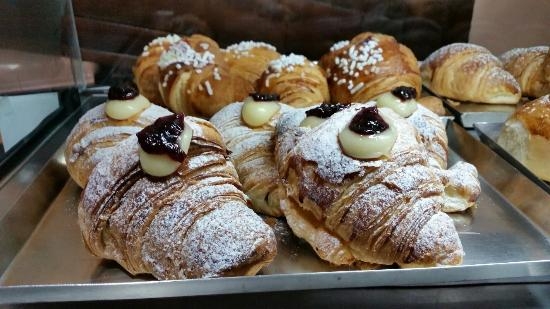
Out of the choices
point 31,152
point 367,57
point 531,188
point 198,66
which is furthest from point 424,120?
point 31,152

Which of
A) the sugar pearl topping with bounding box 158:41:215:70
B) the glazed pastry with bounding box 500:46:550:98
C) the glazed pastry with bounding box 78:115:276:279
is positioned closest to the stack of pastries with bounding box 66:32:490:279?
the glazed pastry with bounding box 78:115:276:279

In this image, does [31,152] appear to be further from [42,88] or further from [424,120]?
[424,120]

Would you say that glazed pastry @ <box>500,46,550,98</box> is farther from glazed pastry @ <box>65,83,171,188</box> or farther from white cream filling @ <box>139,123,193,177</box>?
white cream filling @ <box>139,123,193,177</box>

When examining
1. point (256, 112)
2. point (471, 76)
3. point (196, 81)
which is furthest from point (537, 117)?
point (196, 81)

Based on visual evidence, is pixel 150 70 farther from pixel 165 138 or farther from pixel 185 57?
pixel 165 138

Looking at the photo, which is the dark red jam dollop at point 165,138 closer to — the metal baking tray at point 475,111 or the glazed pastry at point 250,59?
the glazed pastry at point 250,59

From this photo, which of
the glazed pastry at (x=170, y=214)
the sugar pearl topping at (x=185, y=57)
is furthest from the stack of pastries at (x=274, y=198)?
the sugar pearl topping at (x=185, y=57)
